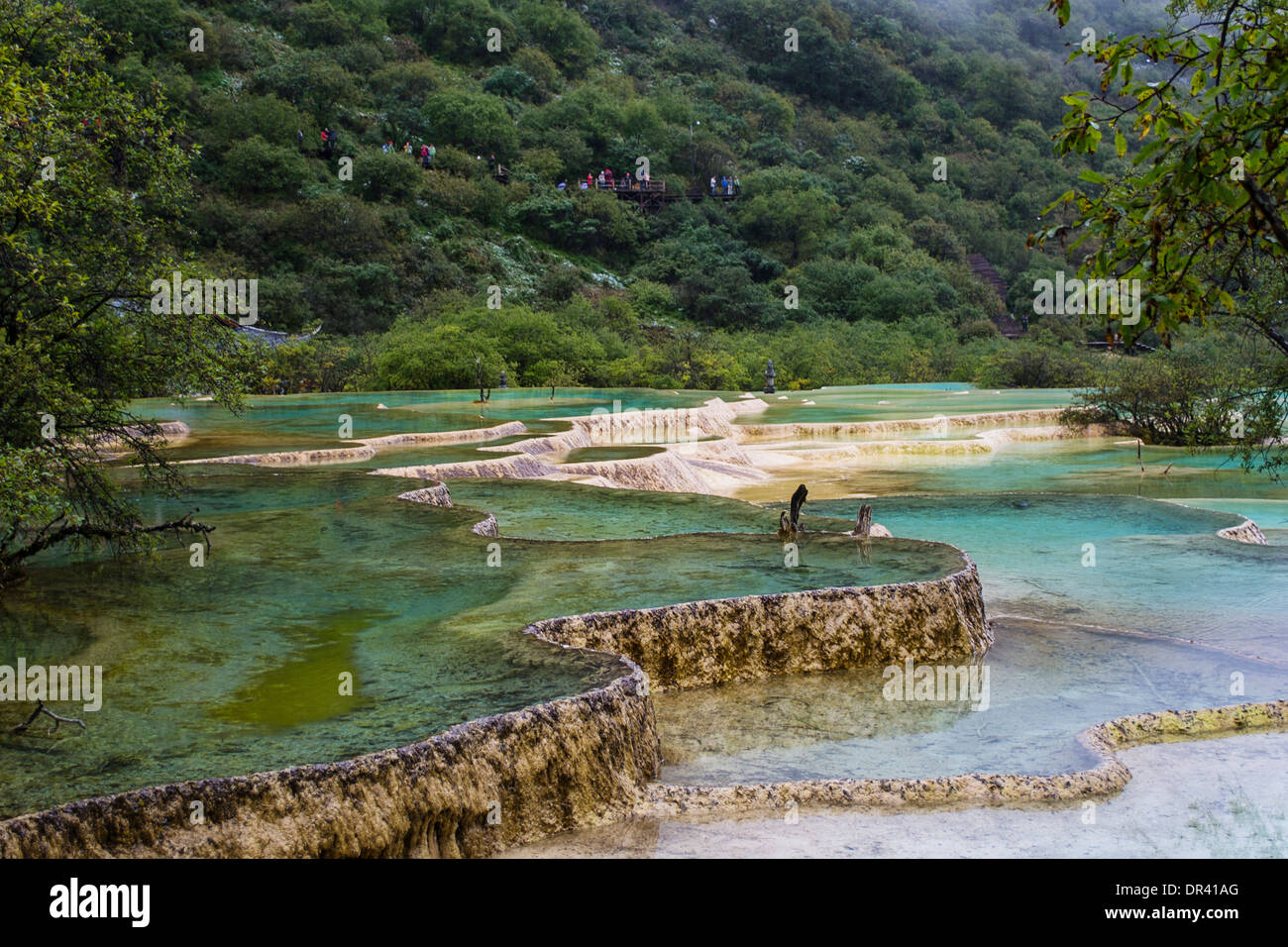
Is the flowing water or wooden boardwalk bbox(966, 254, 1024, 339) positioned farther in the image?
wooden boardwalk bbox(966, 254, 1024, 339)

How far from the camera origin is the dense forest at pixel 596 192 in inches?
1497

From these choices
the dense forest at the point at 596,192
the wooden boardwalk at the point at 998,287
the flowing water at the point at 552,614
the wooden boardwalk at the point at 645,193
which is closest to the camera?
the flowing water at the point at 552,614

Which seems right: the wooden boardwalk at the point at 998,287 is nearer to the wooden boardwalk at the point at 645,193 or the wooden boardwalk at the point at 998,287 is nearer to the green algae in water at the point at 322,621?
the wooden boardwalk at the point at 645,193

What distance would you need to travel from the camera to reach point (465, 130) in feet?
188

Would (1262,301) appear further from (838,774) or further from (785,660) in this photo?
(838,774)

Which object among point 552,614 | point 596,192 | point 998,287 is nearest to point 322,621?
point 552,614

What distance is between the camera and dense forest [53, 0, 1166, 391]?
38.0 metres

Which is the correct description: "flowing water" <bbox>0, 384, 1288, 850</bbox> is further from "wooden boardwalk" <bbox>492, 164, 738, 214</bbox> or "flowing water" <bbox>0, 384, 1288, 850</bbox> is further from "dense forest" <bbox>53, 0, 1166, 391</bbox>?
"wooden boardwalk" <bbox>492, 164, 738, 214</bbox>

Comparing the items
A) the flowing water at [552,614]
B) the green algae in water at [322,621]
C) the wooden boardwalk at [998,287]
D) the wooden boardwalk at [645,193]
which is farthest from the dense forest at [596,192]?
the flowing water at [552,614]

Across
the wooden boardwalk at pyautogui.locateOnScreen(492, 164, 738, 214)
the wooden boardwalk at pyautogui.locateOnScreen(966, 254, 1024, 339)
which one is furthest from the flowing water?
the wooden boardwalk at pyautogui.locateOnScreen(492, 164, 738, 214)

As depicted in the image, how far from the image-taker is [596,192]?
186 ft

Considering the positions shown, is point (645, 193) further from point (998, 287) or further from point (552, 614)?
point (552, 614)

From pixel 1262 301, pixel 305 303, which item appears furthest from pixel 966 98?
pixel 1262 301

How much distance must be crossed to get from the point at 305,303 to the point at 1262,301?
3378 centimetres
